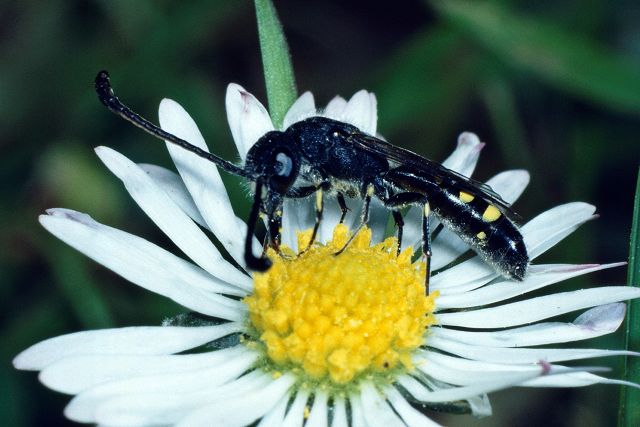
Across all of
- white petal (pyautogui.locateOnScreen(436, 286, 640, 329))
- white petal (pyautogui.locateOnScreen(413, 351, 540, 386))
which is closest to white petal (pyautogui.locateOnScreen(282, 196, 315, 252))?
white petal (pyautogui.locateOnScreen(436, 286, 640, 329))

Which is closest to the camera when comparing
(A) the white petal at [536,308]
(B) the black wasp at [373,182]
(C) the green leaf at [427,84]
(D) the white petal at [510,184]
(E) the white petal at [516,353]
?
(E) the white petal at [516,353]

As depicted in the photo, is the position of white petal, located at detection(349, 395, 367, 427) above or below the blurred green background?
below

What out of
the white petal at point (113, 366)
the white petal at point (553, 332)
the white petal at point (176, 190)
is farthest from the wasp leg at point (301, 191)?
the white petal at point (553, 332)

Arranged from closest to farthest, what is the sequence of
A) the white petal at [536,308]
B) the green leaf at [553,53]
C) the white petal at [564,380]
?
the white petal at [564,380]
the white petal at [536,308]
the green leaf at [553,53]

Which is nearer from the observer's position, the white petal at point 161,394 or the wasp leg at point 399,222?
the white petal at point 161,394

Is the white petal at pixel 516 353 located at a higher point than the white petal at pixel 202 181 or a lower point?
lower

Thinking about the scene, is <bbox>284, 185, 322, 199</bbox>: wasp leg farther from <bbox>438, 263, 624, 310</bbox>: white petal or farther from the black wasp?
<bbox>438, 263, 624, 310</bbox>: white petal

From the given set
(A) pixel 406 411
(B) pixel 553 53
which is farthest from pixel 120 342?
(B) pixel 553 53

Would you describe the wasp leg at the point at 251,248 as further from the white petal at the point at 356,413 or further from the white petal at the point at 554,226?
the white petal at the point at 554,226
